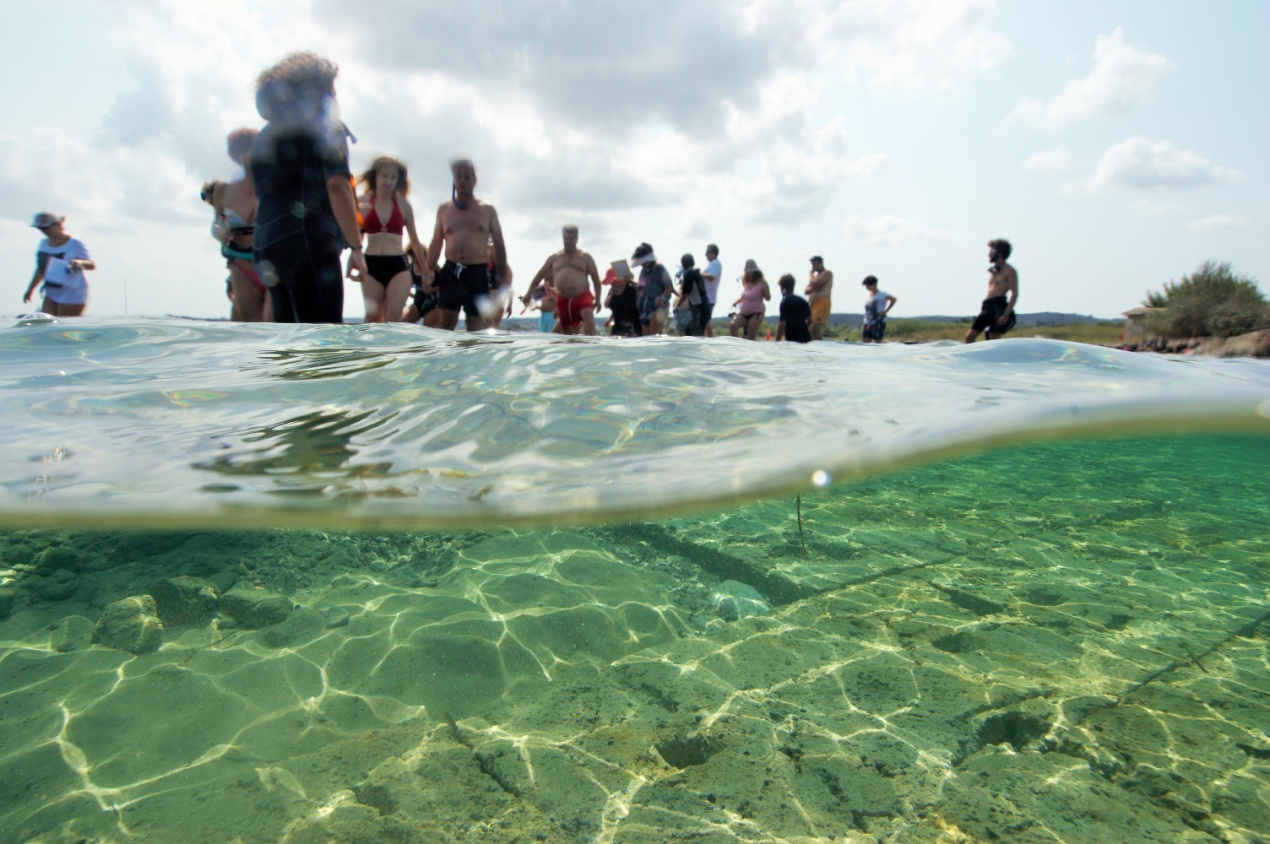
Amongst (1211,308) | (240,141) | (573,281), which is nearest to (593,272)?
(573,281)

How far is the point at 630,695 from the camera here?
134 inches

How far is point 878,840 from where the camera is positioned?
8.21 feet

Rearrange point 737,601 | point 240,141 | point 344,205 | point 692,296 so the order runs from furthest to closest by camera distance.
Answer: point 692,296 < point 240,141 < point 344,205 < point 737,601


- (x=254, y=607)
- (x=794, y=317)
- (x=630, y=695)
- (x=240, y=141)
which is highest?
(x=240, y=141)

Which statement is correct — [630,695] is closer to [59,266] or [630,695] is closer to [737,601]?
[737,601]

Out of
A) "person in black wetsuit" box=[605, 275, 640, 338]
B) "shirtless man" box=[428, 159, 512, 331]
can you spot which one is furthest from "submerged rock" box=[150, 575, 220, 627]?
"person in black wetsuit" box=[605, 275, 640, 338]

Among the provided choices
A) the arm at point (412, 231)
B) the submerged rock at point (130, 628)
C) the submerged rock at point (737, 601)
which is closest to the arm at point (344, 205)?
the arm at point (412, 231)

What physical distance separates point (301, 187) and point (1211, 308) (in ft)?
92.4

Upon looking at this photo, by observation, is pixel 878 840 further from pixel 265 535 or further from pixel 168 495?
pixel 265 535

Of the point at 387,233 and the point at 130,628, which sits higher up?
the point at 387,233

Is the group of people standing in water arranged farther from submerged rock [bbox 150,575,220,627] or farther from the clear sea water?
submerged rock [bbox 150,575,220,627]

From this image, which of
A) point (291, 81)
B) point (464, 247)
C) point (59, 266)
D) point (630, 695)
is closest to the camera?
point (630, 695)

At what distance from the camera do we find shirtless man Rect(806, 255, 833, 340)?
1484 centimetres

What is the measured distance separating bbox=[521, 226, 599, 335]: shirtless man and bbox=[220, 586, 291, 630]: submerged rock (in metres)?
7.39
